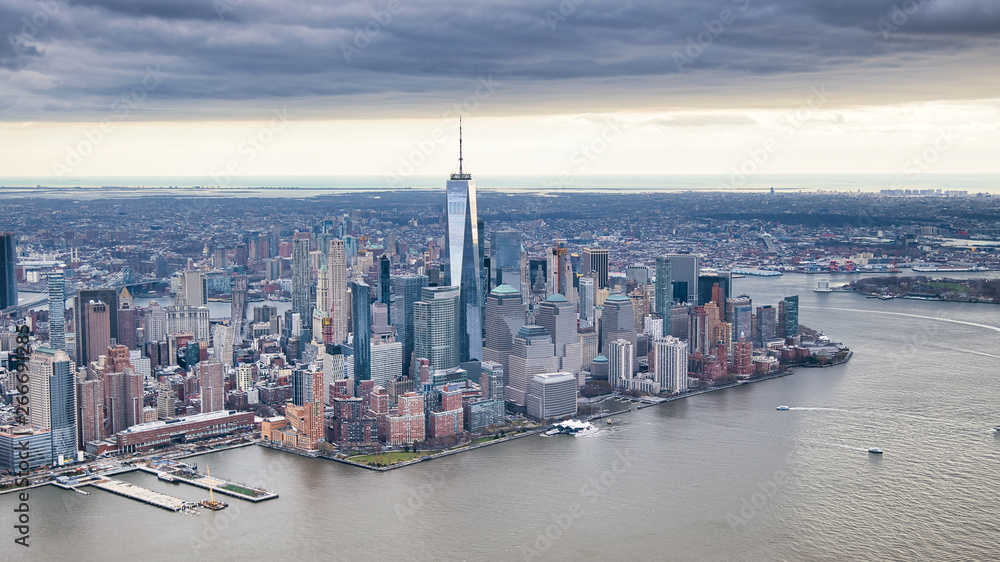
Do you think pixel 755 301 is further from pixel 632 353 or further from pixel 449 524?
pixel 449 524

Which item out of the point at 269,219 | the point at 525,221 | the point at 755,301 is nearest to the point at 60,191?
the point at 269,219

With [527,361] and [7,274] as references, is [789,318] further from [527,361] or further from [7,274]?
[7,274]

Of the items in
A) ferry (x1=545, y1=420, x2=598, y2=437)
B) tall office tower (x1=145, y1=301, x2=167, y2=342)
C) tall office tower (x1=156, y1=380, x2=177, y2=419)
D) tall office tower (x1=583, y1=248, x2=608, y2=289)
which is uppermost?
tall office tower (x1=583, y1=248, x2=608, y2=289)

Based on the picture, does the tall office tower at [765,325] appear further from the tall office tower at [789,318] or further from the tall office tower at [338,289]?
the tall office tower at [338,289]

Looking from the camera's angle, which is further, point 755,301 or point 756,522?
point 755,301

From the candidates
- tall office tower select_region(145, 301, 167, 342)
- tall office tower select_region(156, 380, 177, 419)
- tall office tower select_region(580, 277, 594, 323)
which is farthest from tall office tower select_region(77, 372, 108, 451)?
tall office tower select_region(580, 277, 594, 323)

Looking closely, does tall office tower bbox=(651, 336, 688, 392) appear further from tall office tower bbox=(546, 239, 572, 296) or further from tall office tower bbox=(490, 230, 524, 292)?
tall office tower bbox=(490, 230, 524, 292)
